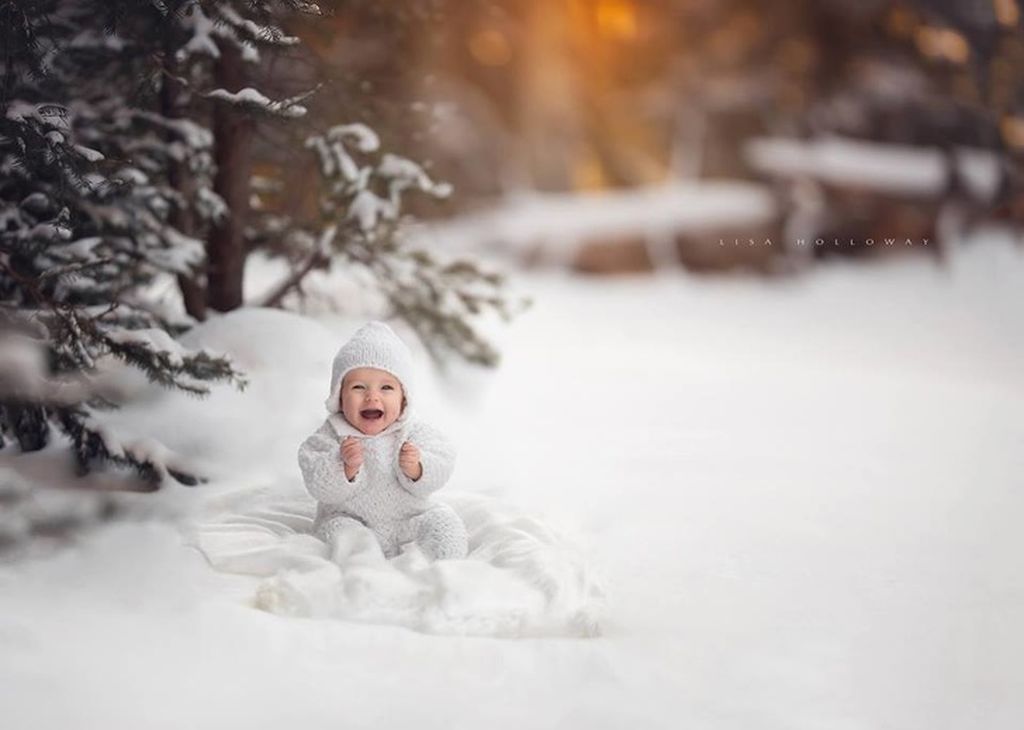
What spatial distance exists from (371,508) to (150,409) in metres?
1.01

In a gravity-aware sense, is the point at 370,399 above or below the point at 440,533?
above

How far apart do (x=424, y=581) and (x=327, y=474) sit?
0.44 m

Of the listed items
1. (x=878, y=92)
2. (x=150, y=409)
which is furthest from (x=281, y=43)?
(x=878, y=92)

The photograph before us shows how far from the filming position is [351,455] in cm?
273

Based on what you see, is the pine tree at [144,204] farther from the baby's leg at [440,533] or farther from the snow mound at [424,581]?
the baby's leg at [440,533]

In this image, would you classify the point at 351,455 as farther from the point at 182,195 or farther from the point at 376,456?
the point at 182,195

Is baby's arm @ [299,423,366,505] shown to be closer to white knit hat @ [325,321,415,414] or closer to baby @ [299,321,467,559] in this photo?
baby @ [299,321,467,559]

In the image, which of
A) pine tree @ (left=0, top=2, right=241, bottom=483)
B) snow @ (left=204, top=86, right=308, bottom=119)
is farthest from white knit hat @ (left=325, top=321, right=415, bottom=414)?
snow @ (left=204, top=86, right=308, bottom=119)

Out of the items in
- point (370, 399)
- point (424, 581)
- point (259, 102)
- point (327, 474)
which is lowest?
point (424, 581)

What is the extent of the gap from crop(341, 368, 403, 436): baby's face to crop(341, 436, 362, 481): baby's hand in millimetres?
59

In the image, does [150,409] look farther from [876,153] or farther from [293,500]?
[876,153]

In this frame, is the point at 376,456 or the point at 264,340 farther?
the point at 264,340

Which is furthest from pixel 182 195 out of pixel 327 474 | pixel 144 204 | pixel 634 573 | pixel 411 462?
pixel 634 573

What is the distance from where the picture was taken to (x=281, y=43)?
2.97 m
